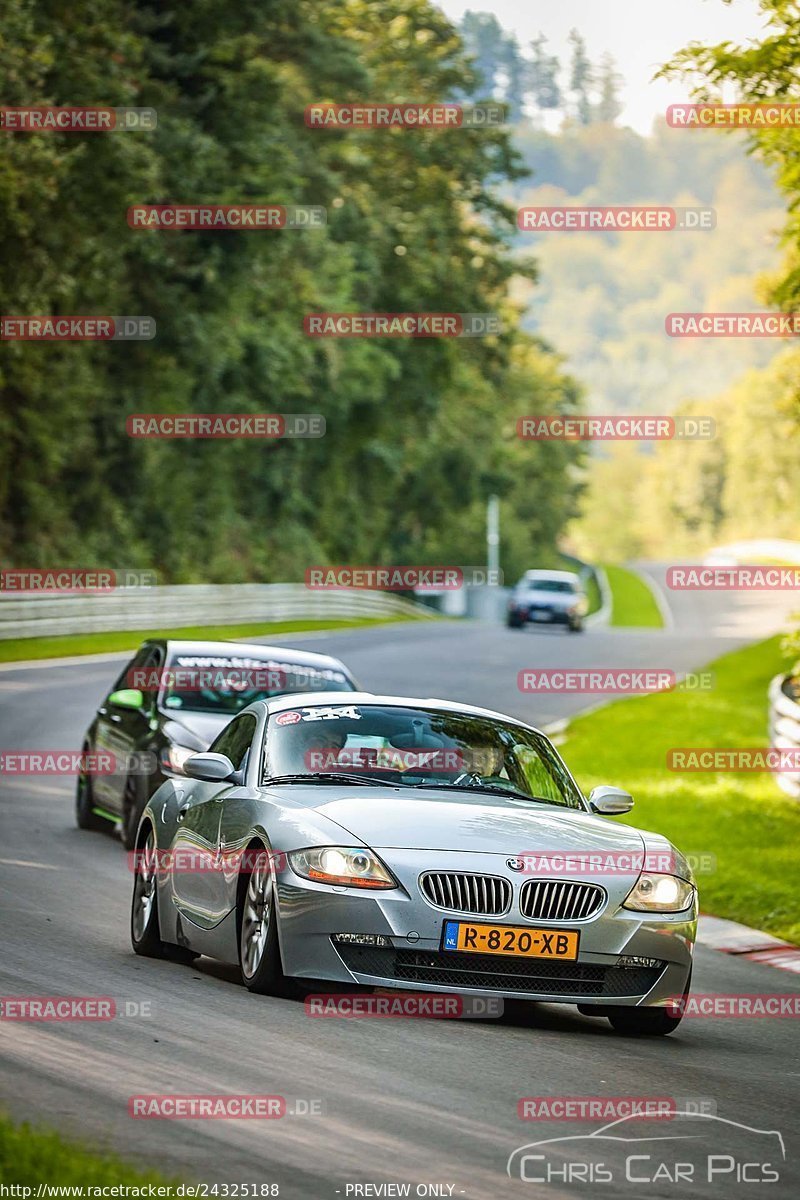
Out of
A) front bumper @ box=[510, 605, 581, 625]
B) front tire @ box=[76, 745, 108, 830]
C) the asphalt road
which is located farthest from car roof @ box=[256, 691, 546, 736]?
front bumper @ box=[510, 605, 581, 625]

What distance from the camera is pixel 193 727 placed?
47.6ft

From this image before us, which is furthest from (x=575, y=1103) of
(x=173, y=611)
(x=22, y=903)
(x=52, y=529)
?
(x=52, y=529)

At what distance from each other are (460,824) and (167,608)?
122ft

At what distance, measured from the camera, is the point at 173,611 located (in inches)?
1825

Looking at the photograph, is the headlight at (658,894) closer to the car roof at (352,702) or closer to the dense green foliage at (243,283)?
the car roof at (352,702)

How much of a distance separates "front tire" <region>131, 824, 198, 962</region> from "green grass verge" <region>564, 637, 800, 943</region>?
16.7 ft

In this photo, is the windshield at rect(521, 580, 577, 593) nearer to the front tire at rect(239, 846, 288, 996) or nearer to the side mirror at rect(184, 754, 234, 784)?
the side mirror at rect(184, 754, 234, 784)

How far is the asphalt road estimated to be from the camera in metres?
5.96

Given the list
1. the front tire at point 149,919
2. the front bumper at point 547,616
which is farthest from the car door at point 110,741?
the front bumper at point 547,616

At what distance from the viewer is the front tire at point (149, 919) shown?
10.3 m

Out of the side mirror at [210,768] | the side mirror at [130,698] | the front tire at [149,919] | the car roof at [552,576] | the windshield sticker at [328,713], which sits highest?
the windshield sticker at [328,713]

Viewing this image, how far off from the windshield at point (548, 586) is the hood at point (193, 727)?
43927 millimetres

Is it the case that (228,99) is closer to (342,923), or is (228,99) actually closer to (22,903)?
(22,903)

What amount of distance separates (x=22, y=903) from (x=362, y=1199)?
665 centimetres
